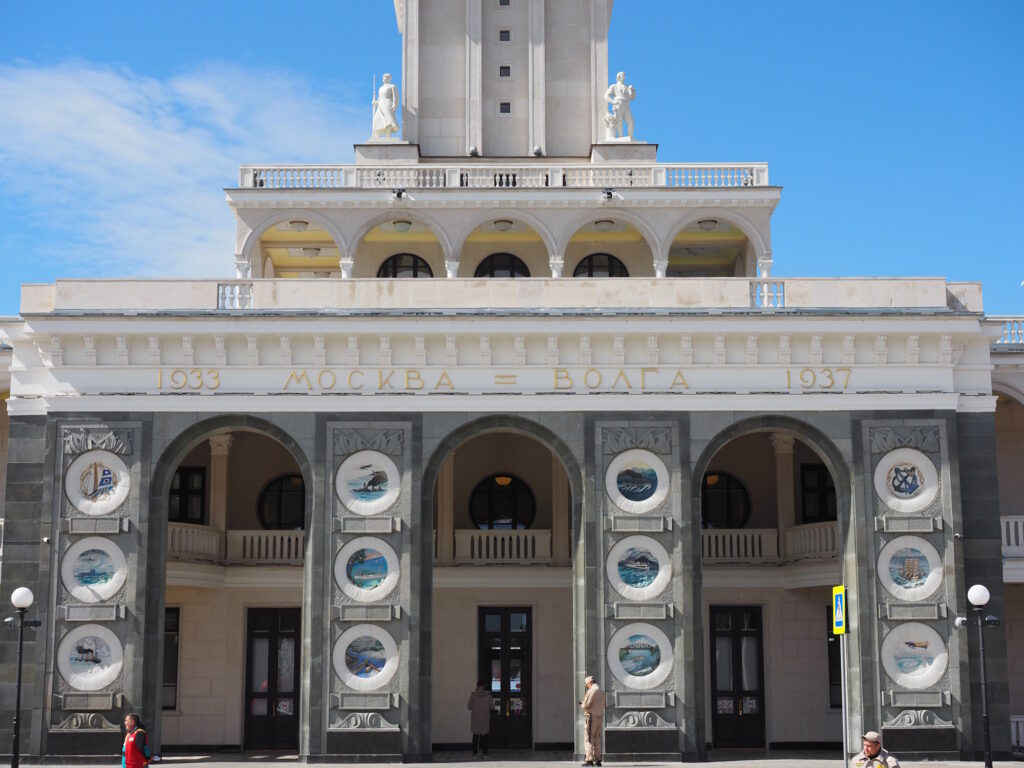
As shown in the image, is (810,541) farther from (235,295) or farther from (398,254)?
(235,295)

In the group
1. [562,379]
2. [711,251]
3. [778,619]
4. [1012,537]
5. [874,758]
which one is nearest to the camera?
[874,758]

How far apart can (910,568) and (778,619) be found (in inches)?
229

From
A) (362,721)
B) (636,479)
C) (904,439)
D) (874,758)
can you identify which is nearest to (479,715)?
(362,721)

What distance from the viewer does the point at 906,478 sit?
3147 centimetres

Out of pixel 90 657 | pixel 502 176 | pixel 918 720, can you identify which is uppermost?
pixel 502 176

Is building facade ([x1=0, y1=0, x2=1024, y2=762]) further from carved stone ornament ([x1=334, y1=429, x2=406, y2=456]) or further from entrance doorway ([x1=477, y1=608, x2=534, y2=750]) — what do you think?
entrance doorway ([x1=477, y1=608, x2=534, y2=750])

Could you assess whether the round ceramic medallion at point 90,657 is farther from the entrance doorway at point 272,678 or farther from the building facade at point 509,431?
the entrance doorway at point 272,678

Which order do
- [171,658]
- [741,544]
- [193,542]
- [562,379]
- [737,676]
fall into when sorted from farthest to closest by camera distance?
[741,544] < [737,676] < [171,658] < [193,542] < [562,379]

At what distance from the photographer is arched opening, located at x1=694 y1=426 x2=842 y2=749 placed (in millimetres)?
35562

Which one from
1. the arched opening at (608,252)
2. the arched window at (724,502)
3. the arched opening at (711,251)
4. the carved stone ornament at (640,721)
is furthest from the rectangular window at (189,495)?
the arched opening at (711,251)

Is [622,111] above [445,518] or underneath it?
above

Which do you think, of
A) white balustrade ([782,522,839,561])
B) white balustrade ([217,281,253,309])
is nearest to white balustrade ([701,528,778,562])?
white balustrade ([782,522,839,561])

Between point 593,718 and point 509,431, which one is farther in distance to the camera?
point 509,431

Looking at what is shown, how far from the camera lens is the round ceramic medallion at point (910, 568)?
30.9m
